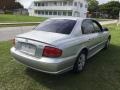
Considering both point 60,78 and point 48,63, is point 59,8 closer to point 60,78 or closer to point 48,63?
point 60,78

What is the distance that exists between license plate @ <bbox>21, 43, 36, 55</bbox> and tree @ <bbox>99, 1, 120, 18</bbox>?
7625 cm

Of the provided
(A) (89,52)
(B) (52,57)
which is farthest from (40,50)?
(A) (89,52)

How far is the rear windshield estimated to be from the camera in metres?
5.84

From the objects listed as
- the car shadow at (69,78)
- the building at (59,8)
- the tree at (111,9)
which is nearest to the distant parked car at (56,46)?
the car shadow at (69,78)

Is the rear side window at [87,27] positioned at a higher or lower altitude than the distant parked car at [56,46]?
higher

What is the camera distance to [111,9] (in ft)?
261

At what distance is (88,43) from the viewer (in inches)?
253

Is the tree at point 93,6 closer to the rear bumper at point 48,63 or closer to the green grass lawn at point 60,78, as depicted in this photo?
the green grass lawn at point 60,78

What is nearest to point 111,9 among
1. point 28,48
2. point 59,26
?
point 59,26

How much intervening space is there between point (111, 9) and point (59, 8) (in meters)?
24.0

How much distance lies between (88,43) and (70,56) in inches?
52.1

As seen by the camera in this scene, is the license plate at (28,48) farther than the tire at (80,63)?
No

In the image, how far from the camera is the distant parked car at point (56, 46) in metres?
4.90

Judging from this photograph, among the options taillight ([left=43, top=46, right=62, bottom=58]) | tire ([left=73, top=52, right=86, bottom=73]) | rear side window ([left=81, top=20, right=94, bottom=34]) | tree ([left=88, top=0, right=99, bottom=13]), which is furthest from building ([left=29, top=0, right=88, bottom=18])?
taillight ([left=43, top=46, right=62, bottom=58])
